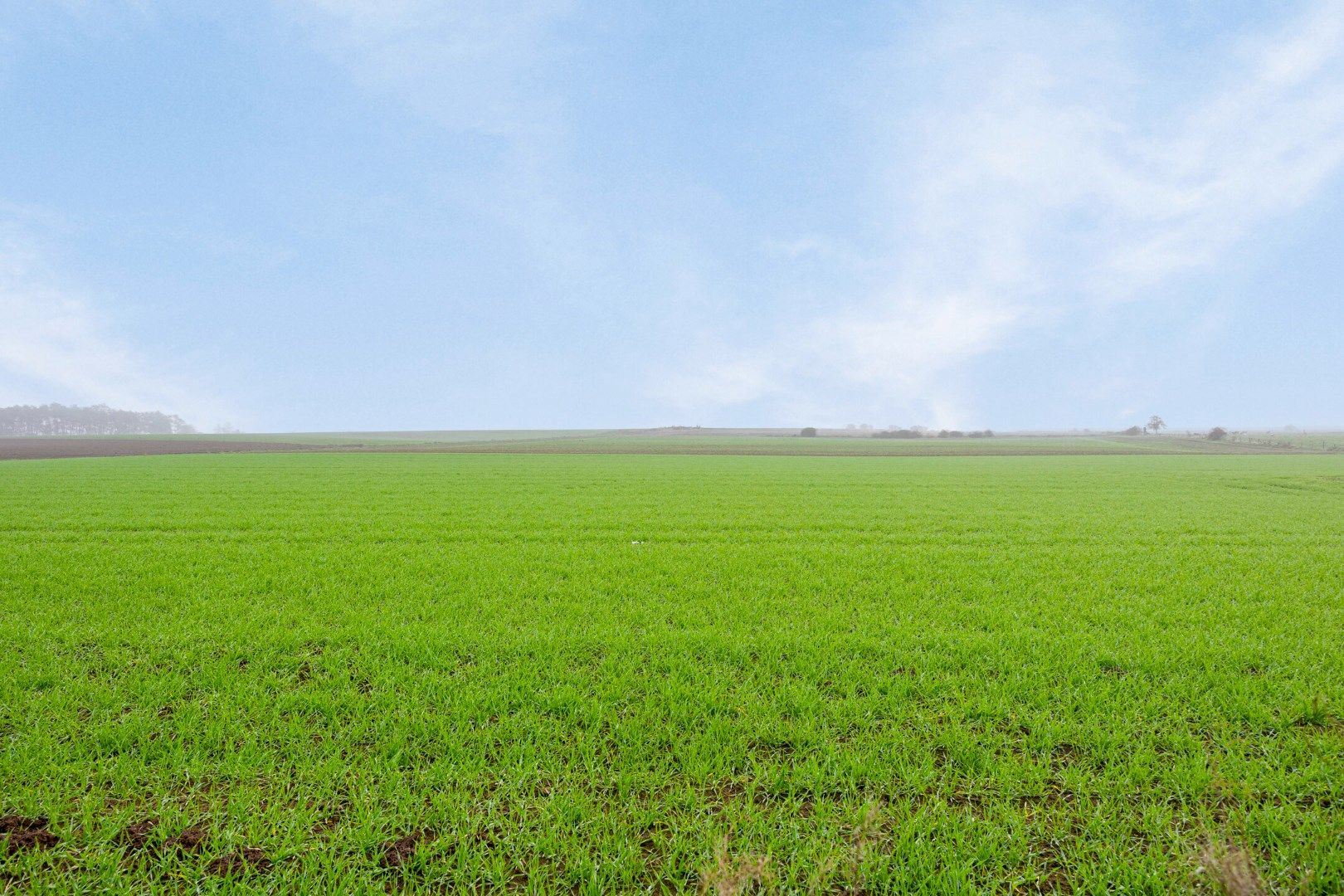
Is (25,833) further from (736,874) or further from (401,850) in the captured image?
(736,874)

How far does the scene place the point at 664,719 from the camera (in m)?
4.66

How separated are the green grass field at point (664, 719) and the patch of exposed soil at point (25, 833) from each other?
0.02m

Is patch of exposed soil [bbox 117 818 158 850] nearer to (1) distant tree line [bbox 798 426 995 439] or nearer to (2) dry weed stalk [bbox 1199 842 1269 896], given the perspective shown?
(2) dry weed stalk [bbox 1199 842 1269 896]

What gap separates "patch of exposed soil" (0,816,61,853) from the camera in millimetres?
3310

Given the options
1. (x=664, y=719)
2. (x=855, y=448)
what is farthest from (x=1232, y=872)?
(x=855, y=448)

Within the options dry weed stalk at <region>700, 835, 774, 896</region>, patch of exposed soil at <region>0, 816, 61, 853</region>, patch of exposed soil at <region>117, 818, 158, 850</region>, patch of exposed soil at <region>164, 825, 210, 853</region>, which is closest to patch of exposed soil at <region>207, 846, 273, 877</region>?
patch of exposed soil at <region>164, 825, 210, 853</region>

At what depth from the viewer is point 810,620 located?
273 inches

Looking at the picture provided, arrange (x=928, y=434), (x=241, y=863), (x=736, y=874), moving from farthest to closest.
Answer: (x=928, y=434)
(x=241, y=863)
(x=736, y=874)

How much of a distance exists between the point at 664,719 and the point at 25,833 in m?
4.20

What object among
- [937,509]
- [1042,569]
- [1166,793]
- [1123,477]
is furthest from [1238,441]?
[1166,793]

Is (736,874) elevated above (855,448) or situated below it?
below

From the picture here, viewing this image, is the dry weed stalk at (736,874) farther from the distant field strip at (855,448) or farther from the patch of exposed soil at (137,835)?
the distant field strip at (855,448)

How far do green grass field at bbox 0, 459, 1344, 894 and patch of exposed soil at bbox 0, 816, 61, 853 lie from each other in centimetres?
2

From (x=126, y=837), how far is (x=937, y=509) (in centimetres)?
1745
